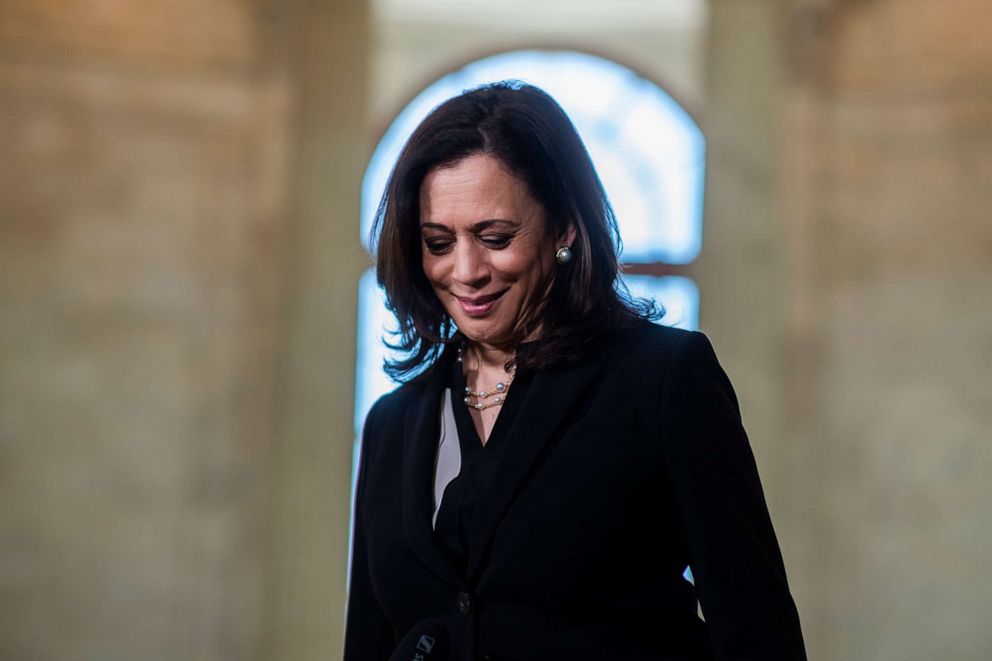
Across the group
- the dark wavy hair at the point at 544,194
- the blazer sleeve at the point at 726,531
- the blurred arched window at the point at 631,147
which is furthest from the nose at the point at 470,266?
the blurred arched window at the point at 631,147

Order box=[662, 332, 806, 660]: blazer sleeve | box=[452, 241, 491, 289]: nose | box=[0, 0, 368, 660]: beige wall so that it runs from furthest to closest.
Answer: box=[0, 0, 368, 660]: beige wall
box=[452, 241, 491, 289]: nose
box=[662, 332, 806, 660]: blazer sleeve

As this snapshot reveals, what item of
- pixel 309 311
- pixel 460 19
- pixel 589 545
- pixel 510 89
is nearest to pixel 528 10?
pixel 460 19

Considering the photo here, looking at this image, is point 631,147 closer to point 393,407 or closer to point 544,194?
point 393,407

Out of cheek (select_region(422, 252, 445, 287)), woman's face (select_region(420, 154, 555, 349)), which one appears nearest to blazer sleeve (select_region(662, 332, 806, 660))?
woman's face (select_region(420, 154, 555, 349))

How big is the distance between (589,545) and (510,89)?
87 centimetres

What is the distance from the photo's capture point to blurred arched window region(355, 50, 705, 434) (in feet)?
29.4

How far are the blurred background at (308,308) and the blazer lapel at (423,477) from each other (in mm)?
5287

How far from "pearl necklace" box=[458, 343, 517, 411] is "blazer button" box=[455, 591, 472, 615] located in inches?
15.2

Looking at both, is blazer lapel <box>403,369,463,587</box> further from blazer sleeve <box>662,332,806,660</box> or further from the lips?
blazer sleeve <box>662,332,806,660</box>

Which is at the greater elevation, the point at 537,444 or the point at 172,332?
the point at 537,444

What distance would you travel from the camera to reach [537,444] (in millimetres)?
2414

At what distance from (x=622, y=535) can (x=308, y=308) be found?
595cm

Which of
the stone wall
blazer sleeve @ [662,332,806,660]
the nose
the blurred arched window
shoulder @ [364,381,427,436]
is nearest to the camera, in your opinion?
blazer sleeve @ [662,332,806,660]

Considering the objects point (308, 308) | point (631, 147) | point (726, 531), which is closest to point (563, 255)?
point (726, 531)
